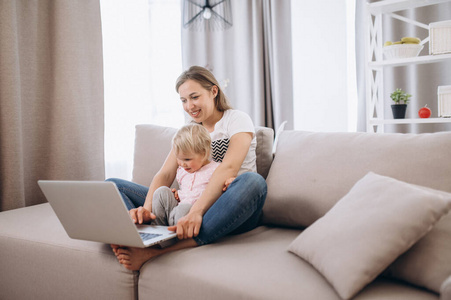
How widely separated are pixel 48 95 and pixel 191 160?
1210 mm

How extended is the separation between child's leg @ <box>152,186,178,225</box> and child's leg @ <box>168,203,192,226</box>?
0.05 meters

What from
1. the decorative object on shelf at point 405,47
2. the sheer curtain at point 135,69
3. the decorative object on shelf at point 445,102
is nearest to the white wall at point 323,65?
the decorative object on shelf at point 405,47

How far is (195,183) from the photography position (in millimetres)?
1637

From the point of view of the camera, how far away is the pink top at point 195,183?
62.9 inches

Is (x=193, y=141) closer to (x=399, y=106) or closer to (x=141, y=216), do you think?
(x=141, y=216)

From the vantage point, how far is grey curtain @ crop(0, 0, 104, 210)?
2.08 meters

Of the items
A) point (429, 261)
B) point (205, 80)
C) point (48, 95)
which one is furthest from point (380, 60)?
point (48, 95)

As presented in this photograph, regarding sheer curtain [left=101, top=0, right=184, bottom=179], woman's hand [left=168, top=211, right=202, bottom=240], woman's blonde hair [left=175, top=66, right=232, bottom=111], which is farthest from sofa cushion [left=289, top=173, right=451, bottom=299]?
sheer curtain [left=101, top=0, right=184, bottom=179]

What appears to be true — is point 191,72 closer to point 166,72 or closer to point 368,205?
point 368,205

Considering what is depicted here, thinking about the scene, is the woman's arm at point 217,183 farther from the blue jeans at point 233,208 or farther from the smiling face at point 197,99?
the smiling face at point 197,99

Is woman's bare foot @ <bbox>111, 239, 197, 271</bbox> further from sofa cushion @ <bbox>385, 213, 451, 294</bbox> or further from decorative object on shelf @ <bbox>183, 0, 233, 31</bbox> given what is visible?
decorative object on shelf @ <bbox>183, 0, 233, 31</bbox>

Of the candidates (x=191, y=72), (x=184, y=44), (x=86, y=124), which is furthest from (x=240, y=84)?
(x=191, y=72)

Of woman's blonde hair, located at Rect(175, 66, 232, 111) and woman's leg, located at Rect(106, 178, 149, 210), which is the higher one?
woman's blonde hair, located at Rect(175, 66, 232, 111)

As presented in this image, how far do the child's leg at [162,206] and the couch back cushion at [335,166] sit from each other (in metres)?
0.39
